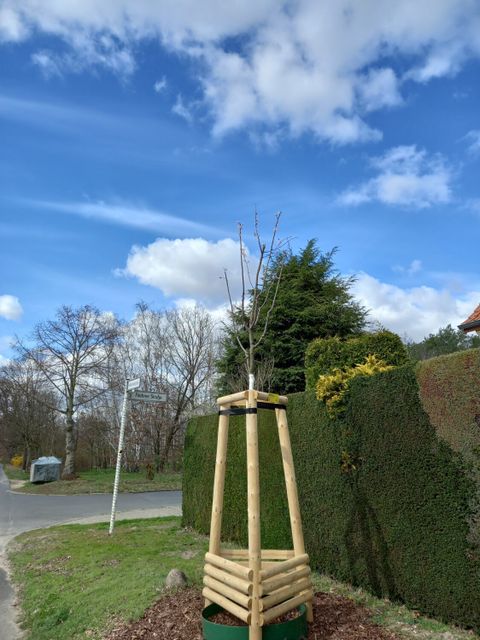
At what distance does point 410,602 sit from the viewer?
172 inches

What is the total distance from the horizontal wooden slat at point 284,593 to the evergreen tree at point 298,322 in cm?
1070

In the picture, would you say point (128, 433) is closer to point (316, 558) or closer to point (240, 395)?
point (316, 558)

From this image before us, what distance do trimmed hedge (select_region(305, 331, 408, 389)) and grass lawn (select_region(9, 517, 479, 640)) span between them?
2.92 meters

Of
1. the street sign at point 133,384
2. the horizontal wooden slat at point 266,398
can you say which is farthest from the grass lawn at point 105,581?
the street sign at point 133,384

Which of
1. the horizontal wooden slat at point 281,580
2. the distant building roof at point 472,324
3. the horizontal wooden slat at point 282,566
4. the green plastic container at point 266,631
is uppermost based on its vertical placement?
the distant building roof at point 472,324

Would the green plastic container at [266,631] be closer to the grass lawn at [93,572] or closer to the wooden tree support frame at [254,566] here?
the wooden tree support frame at [254,566]

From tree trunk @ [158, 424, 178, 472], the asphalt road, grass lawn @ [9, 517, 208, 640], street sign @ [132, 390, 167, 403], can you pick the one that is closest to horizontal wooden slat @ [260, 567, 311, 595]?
grass lawn @ [9, 517, 208, 640]

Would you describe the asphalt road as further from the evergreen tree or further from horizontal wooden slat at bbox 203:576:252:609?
the evergreen tree

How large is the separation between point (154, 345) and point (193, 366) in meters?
4.52

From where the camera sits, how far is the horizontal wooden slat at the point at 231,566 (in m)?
3.43

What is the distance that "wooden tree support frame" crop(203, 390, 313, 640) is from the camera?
3.40 m

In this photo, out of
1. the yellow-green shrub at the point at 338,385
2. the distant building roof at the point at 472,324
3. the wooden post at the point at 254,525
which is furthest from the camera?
the distant building roof at the point at 472,324

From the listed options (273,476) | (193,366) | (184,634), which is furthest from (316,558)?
(193,366)

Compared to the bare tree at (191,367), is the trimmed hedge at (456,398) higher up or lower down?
lower down
